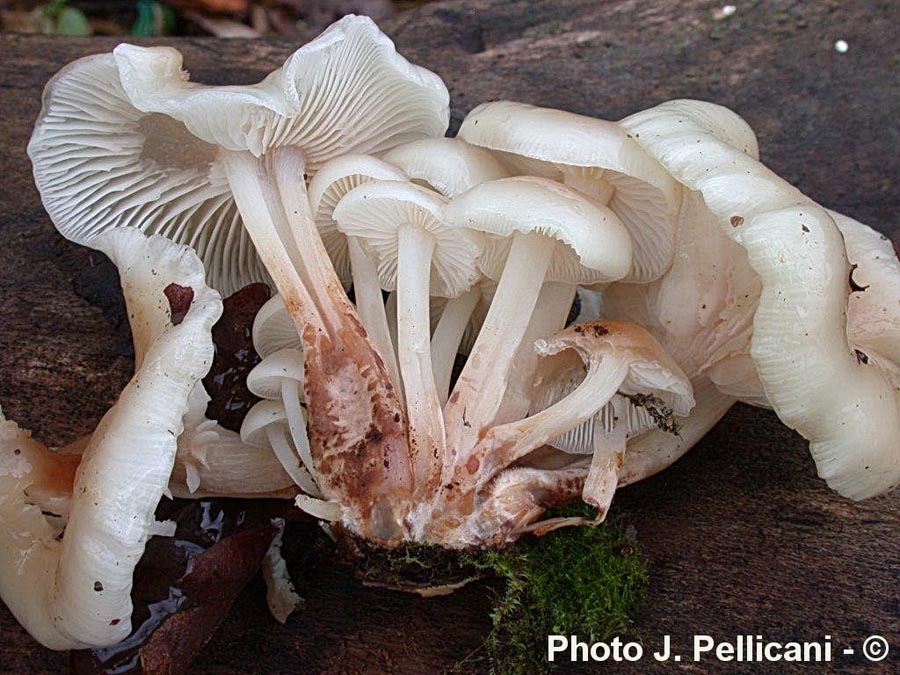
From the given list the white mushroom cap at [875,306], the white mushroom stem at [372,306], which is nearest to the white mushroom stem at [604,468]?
the white mushroom stem at [372,306]


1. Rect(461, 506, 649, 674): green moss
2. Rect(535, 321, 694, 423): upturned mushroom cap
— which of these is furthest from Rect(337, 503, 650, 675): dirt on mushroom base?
Rect(535, 321, 694, 423): upturned mushroom cap

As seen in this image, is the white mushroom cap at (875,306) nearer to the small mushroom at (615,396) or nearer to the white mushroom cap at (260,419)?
the small mushroom at (615,396)

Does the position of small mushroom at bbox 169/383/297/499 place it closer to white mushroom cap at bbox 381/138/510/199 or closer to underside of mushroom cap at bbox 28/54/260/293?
underside of mushroom cap at bbox 28/54/260/293

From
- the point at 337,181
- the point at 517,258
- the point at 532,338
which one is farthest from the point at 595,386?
the point at 337,181

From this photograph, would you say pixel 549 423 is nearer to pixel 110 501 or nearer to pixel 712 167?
pixel 712 167

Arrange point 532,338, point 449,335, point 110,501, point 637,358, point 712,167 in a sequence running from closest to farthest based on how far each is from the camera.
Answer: point 110,501
point 712,167
point 637,358
point 532,338
point 449,335

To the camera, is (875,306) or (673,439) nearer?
(875,306)

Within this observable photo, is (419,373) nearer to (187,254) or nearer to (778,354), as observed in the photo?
(187,254)
